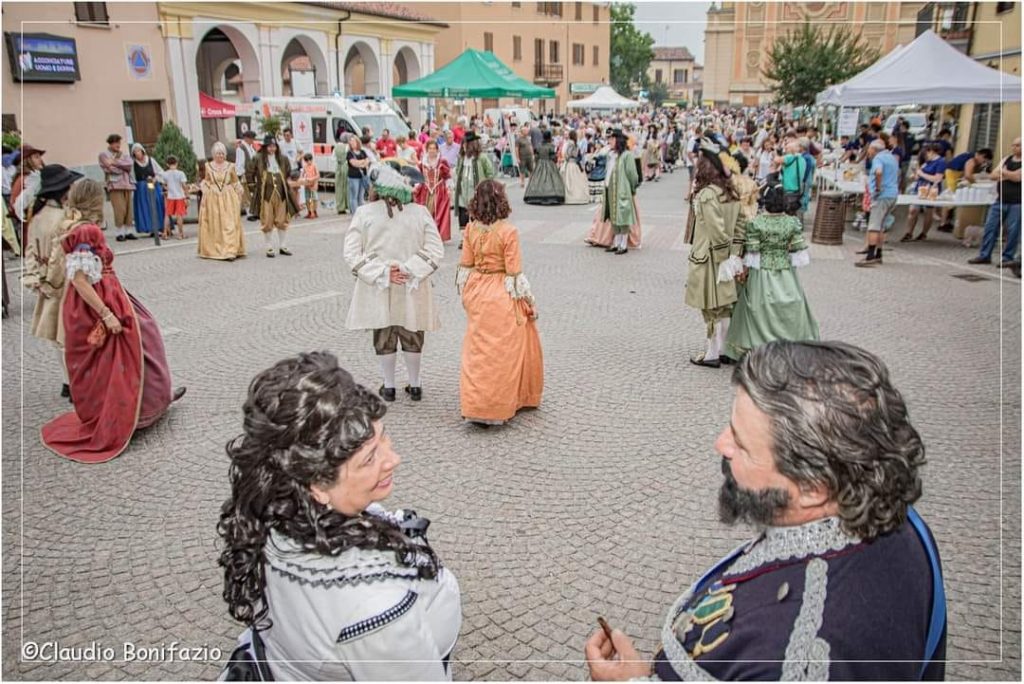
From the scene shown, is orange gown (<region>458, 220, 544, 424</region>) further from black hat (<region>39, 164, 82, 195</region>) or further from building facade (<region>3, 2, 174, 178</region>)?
building facade (<region>3, 2, 174, 178</region>)

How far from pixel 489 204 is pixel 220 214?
7712 mm

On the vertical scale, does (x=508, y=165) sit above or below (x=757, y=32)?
below

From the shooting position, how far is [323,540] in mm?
1626

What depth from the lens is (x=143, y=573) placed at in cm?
373

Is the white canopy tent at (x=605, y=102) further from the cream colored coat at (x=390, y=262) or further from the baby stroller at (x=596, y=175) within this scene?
the cream colored coat at (x=390, y=262)

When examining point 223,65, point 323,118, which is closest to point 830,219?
point 323,118

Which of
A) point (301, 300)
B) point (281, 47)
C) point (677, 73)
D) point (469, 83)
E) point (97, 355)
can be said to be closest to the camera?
point (97, 355)

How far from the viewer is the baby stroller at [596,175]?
19.2m

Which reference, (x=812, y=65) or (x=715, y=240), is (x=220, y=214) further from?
(x=812, y=65)

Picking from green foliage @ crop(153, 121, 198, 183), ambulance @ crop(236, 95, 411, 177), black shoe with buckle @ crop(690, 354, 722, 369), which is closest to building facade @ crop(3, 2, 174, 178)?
green foliage @ crop(153, 121, 198, 183)

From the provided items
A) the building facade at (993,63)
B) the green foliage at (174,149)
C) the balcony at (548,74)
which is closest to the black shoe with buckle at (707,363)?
the building facade at (993,63)

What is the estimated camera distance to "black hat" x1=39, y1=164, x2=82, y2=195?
521 centimetres

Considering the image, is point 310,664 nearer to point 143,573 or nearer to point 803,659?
point 803,659

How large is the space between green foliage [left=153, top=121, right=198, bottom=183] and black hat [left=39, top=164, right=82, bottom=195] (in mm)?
10245
